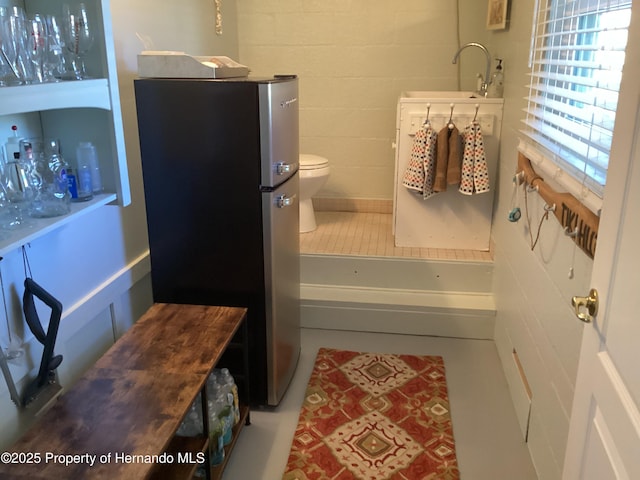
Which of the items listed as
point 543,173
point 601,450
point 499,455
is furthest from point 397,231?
point 601,450

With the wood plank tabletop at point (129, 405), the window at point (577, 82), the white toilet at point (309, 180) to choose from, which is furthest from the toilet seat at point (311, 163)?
the wood plank tabletop at point (129, 405)

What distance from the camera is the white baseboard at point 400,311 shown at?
3.07 metres

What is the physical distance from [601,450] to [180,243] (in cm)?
166

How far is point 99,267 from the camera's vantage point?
2137mm

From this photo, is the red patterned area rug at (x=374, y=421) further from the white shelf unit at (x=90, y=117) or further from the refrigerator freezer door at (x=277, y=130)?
the white shelf unit at (x=90, y=117)

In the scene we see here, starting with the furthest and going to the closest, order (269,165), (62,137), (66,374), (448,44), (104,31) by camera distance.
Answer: (448,44)
(269,165)
(66,374)
(62,137)
(104,31)

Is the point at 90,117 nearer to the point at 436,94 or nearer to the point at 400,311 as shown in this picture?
the point at 400,311

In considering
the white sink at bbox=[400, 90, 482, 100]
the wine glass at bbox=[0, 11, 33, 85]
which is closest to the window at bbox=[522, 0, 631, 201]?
the white sink at bbox=[400, 90, 482, 100]

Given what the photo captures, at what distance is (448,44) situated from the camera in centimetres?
387

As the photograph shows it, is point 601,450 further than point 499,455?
No

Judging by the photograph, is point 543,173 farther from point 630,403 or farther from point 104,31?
point 104,31

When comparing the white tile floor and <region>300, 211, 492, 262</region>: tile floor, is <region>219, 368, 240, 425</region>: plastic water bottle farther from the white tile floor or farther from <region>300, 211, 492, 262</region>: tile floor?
<region>300, 211, 492, 262</region>: tile floor

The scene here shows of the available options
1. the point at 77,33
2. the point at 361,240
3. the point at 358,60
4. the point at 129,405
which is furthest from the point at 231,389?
the point at 358,60

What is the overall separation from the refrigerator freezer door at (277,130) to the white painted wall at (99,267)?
361 mm
